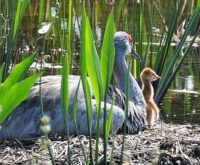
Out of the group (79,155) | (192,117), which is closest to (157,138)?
(79,155)

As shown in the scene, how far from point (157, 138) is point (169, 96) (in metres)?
2.16

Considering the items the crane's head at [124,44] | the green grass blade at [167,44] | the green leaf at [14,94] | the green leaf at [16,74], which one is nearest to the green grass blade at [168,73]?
the green grass blade at [167,44]

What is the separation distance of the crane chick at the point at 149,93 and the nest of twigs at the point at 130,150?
557 millimetres

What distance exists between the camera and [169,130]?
21.3 feet

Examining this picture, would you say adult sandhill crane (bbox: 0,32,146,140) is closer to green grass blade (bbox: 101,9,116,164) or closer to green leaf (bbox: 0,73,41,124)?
green grass blade (bbox: 101,9,116,164)

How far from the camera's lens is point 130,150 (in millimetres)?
5738

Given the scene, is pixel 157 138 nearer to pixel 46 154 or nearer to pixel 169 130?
pixel 169 130

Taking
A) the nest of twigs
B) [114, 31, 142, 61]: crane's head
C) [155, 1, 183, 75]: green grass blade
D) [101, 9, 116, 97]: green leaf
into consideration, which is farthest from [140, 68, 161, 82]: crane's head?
[101, 9, 116, 97]: green leaf

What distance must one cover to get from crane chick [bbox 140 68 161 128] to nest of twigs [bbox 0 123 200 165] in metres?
0.56

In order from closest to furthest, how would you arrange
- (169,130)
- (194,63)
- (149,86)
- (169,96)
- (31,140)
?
(31,140) < (169,130) < (149,86) < (169,96) < (194,63)

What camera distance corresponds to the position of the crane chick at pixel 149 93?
6.92m

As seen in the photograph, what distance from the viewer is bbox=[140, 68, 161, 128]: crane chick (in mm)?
6918

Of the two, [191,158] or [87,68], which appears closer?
[87,68]

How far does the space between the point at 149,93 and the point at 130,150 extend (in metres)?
1.54
